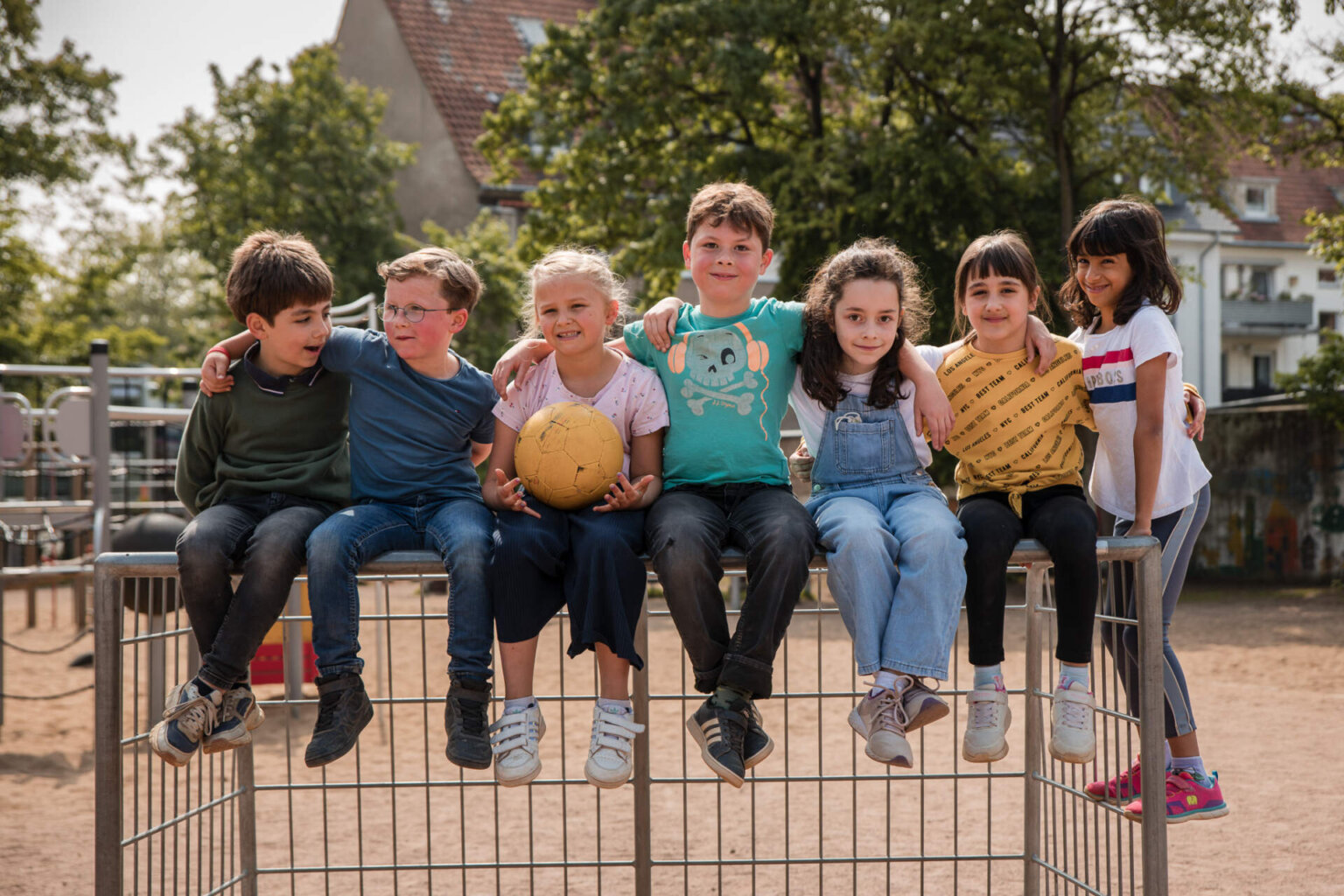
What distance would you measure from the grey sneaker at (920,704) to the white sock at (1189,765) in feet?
3.84

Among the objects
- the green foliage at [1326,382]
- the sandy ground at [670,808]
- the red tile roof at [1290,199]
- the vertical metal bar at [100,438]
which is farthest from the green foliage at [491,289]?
the red tile roof at [1290,199]

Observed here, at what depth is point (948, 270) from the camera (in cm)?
1585

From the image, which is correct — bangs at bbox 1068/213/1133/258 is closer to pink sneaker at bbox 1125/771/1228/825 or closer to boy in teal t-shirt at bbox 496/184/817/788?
boy in teal t-shirt at bbox 496/184/817/788

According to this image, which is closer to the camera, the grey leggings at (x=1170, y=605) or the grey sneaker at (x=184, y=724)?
the grey sneaker at (x=184, y=724)

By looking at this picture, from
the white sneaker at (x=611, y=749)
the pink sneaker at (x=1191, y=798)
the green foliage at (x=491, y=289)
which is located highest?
the green foliage at (x=491, y=289)

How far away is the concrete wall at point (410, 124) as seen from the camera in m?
25.4

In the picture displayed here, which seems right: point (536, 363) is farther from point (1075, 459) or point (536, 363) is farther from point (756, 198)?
point (1075, 459)

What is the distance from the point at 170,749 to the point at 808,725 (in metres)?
5.60

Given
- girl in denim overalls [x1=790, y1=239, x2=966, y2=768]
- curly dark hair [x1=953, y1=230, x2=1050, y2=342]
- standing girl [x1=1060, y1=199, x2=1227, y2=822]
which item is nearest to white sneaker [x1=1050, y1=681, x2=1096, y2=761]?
standing girl [x1=1060, y1=199, x2=1227, y2=822]

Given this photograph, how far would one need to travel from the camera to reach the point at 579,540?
10.4 feet

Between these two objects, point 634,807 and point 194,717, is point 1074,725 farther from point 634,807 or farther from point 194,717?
point 194,717

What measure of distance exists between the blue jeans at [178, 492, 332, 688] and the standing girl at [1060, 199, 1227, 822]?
2.42 m

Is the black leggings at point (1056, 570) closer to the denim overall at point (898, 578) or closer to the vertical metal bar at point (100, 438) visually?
the denim overall at point (898, 578)

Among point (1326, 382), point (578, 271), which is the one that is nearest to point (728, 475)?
point (578, 271)
